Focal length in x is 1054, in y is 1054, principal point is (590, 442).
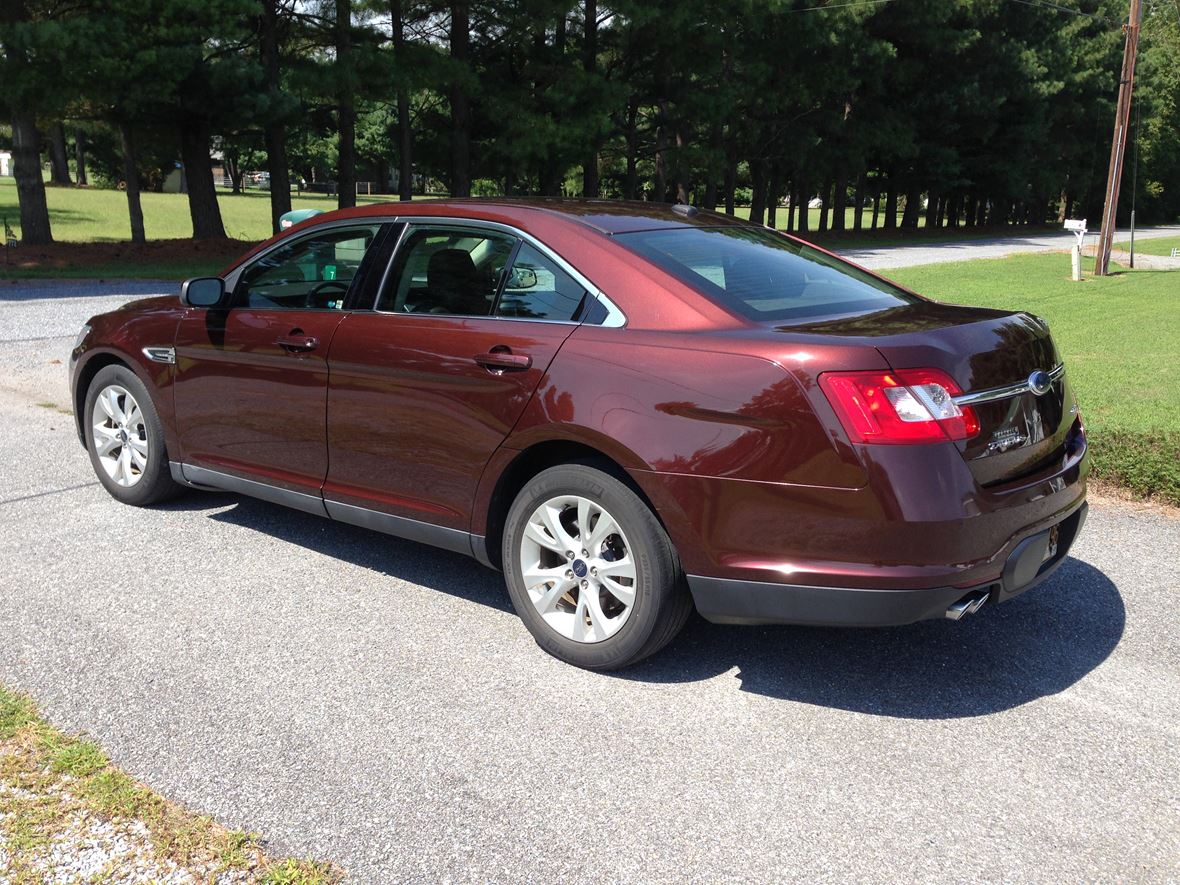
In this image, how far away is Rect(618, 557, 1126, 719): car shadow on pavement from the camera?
12.2ft

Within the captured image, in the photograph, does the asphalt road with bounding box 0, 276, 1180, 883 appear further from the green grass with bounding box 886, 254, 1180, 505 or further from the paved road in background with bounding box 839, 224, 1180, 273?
the paved road in background with bounding box 839, 224, 1180, 273

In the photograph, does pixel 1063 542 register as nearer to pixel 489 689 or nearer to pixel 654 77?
pixel 489 689

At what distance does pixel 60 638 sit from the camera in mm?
4109

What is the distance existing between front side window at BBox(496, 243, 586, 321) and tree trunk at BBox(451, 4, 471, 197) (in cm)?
2386

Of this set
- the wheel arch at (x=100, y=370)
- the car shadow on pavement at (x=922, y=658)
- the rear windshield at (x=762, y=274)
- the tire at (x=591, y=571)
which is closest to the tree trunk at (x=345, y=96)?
the wheel arch at (x=100, y=370)

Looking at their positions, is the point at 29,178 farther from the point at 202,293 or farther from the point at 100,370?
the point at 202,293

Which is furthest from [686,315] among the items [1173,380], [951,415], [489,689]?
[1173,380]

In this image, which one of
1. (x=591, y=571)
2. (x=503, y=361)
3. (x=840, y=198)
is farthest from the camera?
(x=840, y=198)

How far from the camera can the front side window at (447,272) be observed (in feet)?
13.9

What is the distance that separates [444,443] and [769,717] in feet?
5.35

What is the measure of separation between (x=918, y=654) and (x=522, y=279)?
211cm

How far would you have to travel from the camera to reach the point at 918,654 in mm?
4059

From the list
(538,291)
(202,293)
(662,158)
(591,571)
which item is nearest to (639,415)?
(591,571)

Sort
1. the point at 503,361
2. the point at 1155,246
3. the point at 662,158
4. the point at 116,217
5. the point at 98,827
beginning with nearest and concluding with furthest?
the point at 98,827 < the point at 503,361 < the point at 662,158 < the point at 1155,246 < the point at 116,217
